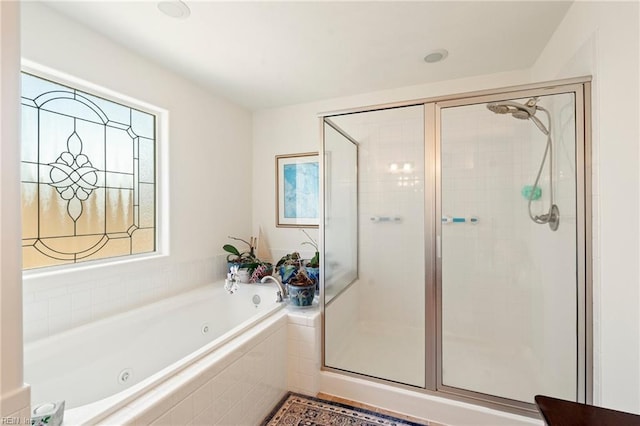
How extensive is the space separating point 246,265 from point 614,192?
2594 mm

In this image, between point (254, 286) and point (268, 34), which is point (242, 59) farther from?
point (254, 286)

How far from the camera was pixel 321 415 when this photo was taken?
5.83ft

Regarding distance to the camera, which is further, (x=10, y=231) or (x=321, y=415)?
(x=321, y=415)

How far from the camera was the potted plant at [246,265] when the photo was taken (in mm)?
2719

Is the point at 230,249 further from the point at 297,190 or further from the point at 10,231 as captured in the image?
the point at 10,231

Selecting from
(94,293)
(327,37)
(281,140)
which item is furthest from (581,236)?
(94,293)

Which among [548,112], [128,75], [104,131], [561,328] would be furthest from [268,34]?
[561,328]

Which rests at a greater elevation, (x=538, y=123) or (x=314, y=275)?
(x=538, y=123)

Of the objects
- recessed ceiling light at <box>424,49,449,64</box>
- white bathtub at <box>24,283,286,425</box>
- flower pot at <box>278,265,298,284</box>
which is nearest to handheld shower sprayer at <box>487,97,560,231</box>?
recessed ceiling light at <box>424,49,449,64</box>

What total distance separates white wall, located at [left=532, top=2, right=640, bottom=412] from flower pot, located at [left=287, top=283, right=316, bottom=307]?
5.32 feet

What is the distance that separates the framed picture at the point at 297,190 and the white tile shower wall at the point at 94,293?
1079 mm

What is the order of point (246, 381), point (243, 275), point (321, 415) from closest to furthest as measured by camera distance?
point (246, 381), point (321, 415), point (243, 275)

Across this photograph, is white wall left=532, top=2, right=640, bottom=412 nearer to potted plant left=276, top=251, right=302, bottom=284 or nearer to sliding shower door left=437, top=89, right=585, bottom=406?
sliding shower door left=437, top=89, right=585, bottom=406

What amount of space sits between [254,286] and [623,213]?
2.45m
